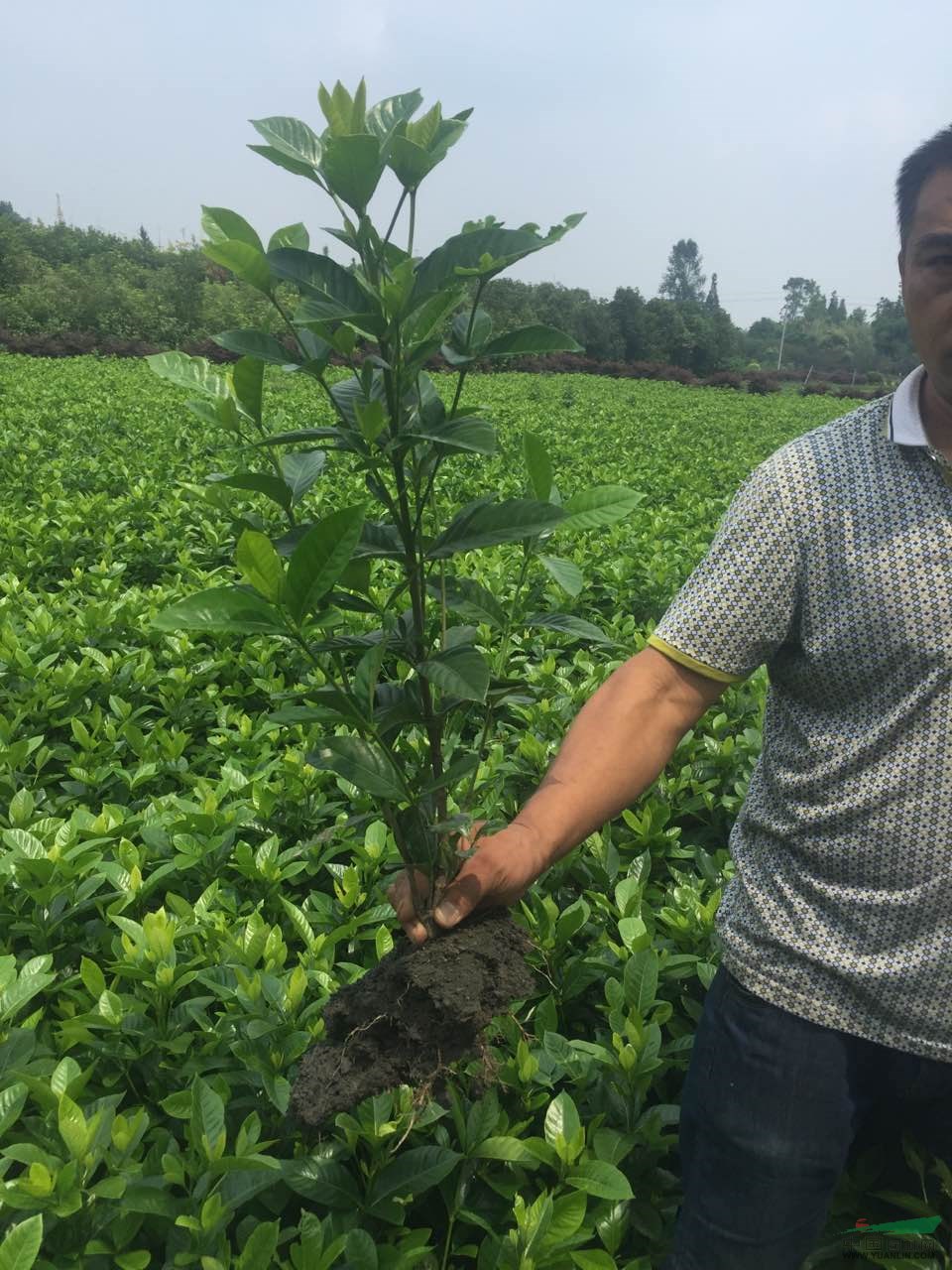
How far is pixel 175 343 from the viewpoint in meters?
31.5

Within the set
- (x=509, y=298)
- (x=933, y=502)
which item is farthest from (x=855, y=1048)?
(x=509, y=298)

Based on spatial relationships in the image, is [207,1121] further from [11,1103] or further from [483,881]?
[483,881]

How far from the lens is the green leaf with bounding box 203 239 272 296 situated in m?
1.01

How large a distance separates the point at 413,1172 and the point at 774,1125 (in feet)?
1.83

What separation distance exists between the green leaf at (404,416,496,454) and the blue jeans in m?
1.00

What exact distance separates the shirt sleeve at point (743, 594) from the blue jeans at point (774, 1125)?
0.57 metres

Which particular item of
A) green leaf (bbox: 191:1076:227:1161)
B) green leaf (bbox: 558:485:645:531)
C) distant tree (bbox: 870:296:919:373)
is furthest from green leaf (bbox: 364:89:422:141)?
distant tree (bbox: 870:296:919:373)

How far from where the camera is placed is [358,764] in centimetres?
109

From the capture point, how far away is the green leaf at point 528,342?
3.84 feet

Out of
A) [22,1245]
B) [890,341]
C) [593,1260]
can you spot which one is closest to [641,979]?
[593,1260]

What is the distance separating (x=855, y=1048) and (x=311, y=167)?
1.46m

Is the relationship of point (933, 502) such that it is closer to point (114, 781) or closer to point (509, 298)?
point (114, 781)

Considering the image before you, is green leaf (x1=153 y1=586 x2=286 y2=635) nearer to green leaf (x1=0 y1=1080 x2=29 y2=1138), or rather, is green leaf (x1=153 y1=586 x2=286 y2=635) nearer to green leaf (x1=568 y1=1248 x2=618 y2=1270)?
green leaf (x1=0 y1=1080 x2=29 y2=1138)

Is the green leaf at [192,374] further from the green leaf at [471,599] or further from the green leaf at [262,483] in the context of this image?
the green leaf at [471,599]
